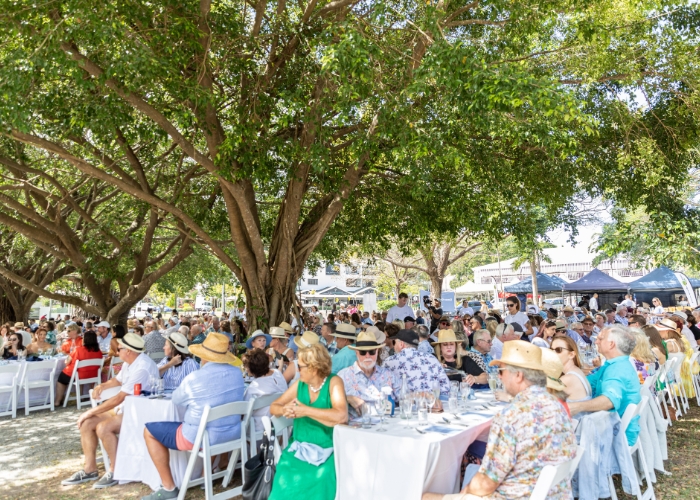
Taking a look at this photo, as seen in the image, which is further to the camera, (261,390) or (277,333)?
(277,333)

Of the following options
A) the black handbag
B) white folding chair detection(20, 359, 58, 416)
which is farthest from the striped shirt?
white folding chair detection(20, 359, 58, 416)

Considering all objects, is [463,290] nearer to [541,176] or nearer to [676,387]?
[541,176]

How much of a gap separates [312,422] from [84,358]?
6177 millimetres

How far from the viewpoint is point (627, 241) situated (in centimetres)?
843

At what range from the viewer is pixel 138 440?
5.09 m

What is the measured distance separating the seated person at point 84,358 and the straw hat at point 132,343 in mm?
3671

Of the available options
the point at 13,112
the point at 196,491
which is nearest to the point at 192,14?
the point at 13,112

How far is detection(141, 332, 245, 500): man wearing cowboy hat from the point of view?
445 centimetres

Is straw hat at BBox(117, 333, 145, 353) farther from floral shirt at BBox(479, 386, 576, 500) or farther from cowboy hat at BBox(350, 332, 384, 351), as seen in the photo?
floral shirt at BBox(479, 386, 576, 500)

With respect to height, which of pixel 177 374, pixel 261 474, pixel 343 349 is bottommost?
pixel 261 474

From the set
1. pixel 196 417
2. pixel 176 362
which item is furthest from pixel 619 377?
pixel 176 362

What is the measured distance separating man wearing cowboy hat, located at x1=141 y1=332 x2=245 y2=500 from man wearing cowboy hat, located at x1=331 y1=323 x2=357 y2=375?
151 cm

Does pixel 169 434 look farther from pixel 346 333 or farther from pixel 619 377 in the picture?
pixel 619 377

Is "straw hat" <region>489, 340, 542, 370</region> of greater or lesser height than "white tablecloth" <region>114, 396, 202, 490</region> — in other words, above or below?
above
